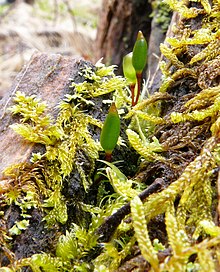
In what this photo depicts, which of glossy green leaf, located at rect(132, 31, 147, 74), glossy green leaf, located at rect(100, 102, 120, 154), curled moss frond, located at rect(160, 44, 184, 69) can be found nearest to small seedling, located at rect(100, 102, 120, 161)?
glossy green leaf, located at rect(100, 102, 120, 154)

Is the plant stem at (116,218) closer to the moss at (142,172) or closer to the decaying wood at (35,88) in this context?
the moss at (142,172)

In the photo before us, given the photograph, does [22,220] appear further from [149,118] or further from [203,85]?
[203,85]

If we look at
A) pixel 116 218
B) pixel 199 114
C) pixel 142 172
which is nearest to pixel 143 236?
pixel 116 218

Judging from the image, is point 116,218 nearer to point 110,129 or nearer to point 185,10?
point 110,129

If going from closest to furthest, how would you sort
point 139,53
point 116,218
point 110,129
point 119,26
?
point 116,218, point 110,129, point 139,53, point 119,26

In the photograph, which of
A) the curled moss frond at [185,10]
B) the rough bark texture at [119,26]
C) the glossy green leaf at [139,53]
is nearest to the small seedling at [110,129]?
the glossy green leaf at [139,53]

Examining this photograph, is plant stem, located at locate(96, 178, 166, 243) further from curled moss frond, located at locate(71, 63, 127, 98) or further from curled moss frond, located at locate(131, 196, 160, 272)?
curled moss frond, located at locate(71, 63, 127, 98)
